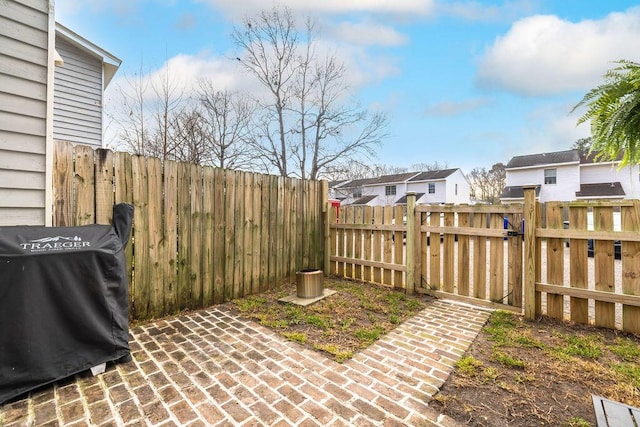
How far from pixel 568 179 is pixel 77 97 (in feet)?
95.2

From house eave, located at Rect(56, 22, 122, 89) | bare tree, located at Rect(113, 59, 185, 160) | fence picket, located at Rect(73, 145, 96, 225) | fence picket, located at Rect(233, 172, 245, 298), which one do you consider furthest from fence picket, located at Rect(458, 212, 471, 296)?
bare tree, located at Rect(113, 59, 185, 160)

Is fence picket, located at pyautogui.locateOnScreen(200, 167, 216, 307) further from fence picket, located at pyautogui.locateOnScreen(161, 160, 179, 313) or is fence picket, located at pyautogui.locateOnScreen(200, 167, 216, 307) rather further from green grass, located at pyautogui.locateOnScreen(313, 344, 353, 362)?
green grass, located at pyautogui.locateOnScreen(313, 344, 353, 362)

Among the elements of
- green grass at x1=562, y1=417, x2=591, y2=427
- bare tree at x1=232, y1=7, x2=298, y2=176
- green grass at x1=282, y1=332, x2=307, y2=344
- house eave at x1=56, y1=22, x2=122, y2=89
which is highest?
bare tree at x1=232, y1=7, x2=298, y2=176

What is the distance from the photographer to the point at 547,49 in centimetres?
473

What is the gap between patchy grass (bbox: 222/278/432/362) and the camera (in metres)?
2.85

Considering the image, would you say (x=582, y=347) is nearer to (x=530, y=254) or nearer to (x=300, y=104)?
(x=530, y=254)

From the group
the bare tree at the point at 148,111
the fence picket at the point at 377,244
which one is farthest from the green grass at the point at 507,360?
the bare tree at the point at 148,111

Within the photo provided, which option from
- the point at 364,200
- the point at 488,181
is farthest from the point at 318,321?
→ the point at 488,181

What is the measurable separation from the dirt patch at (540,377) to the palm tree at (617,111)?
1654 mm

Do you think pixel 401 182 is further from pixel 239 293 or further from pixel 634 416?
pixel 634 416

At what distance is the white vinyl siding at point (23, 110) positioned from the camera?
2264mm

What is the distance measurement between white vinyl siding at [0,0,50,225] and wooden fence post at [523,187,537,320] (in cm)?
499

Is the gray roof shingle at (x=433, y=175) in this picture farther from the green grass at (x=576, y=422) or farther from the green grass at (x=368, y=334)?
the green grass at (x=576, y=422)

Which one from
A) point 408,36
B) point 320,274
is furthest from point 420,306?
point 408,36
